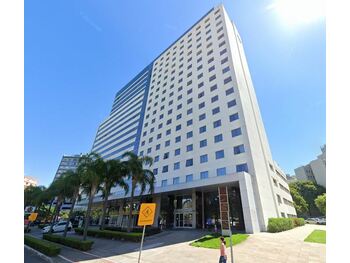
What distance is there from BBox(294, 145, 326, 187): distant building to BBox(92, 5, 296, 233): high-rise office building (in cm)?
6455

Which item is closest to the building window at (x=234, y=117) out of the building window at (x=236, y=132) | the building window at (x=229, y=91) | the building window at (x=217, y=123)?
the building window at (x=236, y=132)

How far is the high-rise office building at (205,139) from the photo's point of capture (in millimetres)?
26688

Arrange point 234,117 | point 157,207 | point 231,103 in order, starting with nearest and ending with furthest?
point 234,117, point 231,103, point 157,207

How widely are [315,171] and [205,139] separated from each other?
89.7 m

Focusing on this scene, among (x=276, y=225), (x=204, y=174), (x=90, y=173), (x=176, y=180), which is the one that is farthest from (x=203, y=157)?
(x=90, y=173)

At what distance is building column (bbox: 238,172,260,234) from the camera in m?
21.7

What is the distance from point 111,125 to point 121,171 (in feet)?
167

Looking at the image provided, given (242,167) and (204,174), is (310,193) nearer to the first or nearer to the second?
(242,167)

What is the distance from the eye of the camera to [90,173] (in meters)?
21.8

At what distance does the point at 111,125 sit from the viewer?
7294 cm

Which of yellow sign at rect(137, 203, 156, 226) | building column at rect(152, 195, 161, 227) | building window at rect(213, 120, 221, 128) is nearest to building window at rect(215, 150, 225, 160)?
building window at rect(213, 120, 221, 128)
